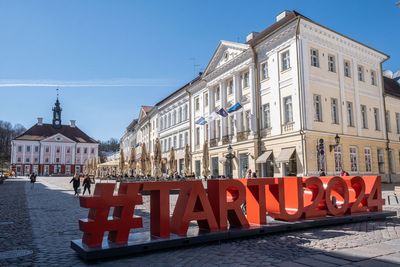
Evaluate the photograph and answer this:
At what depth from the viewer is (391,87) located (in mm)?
37375

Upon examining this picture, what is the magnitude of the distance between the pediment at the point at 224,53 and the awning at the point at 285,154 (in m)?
9.90

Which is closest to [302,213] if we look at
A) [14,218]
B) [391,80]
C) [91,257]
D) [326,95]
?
[91,257]

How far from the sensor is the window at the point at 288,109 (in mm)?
26344

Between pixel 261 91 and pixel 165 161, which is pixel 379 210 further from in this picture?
pixel 165 161

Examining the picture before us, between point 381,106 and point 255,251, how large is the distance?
2939 centimetres

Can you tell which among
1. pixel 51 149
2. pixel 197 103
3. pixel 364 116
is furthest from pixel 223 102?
pixel 51 149

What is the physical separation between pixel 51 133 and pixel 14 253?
109 meters

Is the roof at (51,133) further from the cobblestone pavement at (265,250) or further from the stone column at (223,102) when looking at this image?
the cobblestone pavement at (265,250)

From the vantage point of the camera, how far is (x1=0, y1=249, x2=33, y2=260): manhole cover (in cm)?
674

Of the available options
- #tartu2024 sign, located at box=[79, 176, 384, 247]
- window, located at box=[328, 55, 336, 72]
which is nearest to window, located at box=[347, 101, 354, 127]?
window, located at box=[328, 55, 336, 72]

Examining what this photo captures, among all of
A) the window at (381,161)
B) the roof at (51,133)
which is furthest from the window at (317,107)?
the roof at (51,133)

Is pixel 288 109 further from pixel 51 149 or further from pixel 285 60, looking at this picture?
pixel 51 149

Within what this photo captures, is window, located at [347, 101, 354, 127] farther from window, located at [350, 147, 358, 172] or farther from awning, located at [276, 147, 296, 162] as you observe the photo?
awning, located at [276, 147, 296, 162]

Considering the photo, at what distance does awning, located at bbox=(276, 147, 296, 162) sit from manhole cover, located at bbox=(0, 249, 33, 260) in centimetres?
2025
